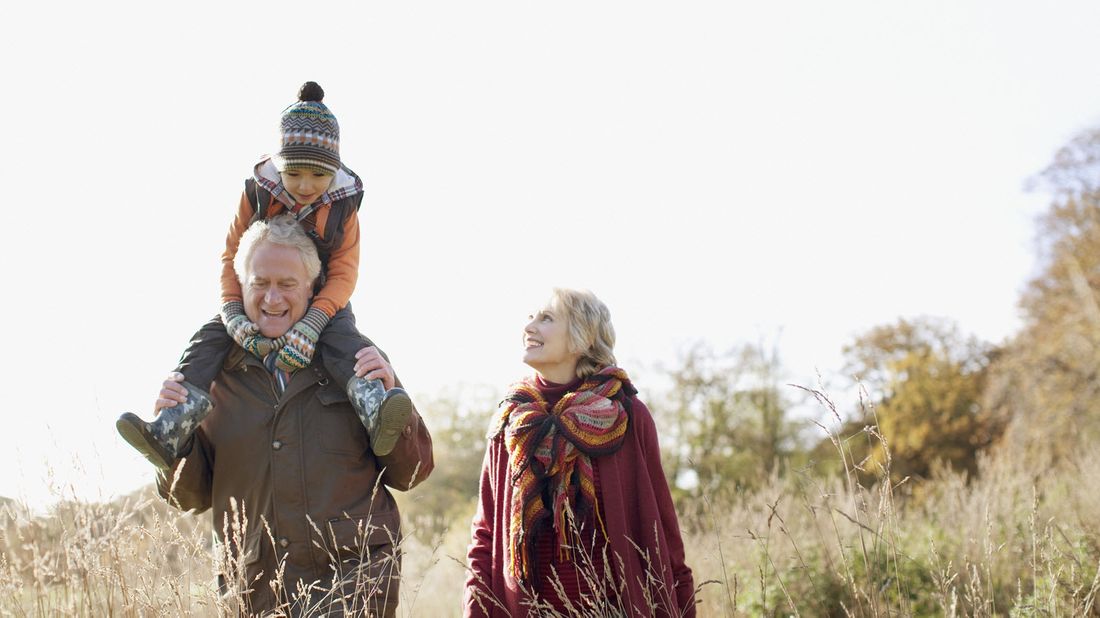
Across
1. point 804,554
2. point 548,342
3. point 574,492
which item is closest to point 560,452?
point 574,492

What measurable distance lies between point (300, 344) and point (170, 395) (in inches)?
19.0

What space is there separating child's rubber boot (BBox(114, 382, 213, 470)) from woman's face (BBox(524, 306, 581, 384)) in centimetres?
127

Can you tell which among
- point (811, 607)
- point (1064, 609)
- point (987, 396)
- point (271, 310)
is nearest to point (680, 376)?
point (987, 396)

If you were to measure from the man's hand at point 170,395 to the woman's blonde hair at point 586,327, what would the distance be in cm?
147

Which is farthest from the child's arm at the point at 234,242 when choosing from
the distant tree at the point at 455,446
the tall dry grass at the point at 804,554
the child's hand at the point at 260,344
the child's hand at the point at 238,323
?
the distant tree at the point at 455,446

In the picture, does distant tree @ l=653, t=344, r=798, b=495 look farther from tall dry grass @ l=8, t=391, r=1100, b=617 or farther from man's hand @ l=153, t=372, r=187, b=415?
man's hand @ l=153, t=372, r=187, b=415

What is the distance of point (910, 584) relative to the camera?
667 cm

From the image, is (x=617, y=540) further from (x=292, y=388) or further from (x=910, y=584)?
(x=910, y=584)

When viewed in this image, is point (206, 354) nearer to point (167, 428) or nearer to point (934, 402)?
point (167, 428)

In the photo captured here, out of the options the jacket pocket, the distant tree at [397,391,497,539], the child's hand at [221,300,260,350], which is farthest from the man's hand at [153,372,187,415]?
the distant tree at [397,391,497,539]

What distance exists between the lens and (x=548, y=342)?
4.02m

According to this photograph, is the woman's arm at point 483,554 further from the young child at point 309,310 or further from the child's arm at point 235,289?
the child's arm at point 235,289

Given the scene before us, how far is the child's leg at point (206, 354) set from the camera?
3635mm

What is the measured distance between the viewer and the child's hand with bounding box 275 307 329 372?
3.61 metres
